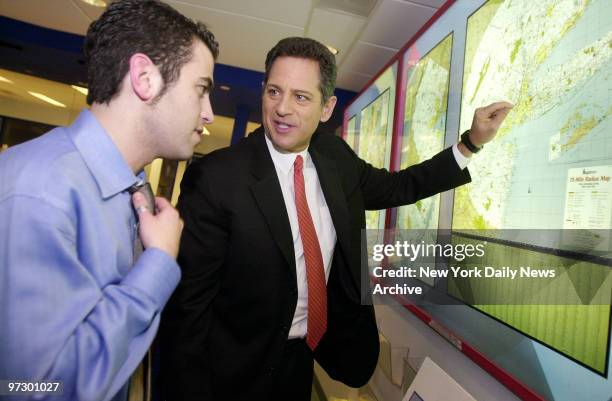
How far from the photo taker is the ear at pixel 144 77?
0.93 m

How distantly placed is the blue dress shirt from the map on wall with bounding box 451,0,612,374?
3.41ft

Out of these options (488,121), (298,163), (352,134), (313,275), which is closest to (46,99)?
(352,134)

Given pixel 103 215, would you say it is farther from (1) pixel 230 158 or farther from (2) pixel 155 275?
(1) pixel 230 158

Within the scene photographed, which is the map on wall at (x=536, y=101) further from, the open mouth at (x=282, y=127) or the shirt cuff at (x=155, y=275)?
the shirt cuff at (x=155, y=275)

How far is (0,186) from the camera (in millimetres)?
685

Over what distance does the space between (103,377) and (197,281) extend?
0.56 m

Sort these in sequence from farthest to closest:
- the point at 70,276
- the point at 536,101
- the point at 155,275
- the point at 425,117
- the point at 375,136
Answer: the point at 375,136 → the point at 425,117 → the point at 536,101 → the point at 155,275 → the point at 70,276

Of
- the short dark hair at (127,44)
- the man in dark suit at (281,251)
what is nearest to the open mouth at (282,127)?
the man in dark suit at (281,251)

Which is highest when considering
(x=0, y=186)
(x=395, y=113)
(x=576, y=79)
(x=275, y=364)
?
(x=395, y=113)

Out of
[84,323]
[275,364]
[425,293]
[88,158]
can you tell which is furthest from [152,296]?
[425,293]

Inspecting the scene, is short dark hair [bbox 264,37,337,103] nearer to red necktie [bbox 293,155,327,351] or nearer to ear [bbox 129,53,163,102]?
red necktie [bbox 293,155,327,351]

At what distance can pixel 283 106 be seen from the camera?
4.91 ft

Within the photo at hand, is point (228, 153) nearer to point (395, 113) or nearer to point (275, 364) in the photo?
point (275, 364)

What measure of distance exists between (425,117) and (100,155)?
1.67 metres
